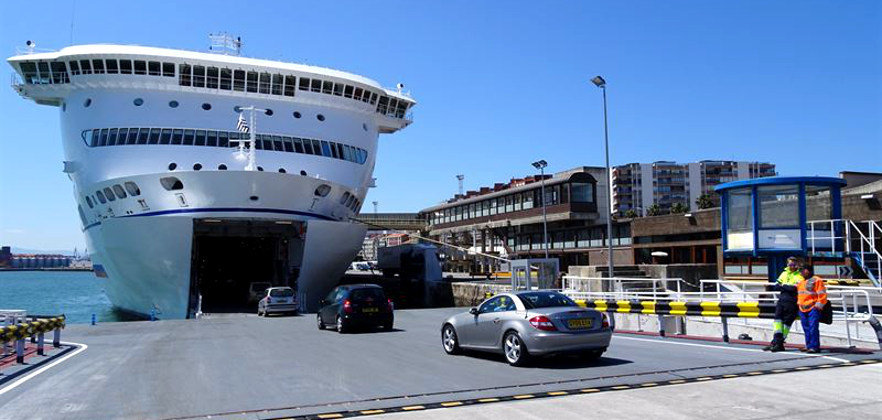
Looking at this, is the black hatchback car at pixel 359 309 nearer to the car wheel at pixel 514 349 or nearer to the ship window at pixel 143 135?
the car wheel at pixel 514 349

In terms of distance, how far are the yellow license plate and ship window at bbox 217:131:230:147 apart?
27.4 metres

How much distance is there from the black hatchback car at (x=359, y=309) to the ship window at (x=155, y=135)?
18300mm

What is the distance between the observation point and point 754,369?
396 inches

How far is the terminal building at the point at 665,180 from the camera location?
118m

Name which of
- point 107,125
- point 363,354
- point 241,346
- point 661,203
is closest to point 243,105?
point 107,125

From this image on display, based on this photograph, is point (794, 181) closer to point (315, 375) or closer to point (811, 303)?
point (811, 303)

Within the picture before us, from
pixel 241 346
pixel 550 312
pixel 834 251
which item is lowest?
pixel 241 346

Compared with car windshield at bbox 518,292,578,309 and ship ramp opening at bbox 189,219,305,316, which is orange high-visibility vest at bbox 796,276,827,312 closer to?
car windshield at bbox 518,292,578,309

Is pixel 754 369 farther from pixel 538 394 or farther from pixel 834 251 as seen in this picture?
pixel 834 251

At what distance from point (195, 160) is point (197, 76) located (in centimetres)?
505

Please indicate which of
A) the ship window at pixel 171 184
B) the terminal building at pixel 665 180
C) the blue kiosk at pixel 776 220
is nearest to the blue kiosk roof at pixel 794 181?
the blue kiosk at pixel 776 220

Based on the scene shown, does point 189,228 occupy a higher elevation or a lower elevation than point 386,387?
higher

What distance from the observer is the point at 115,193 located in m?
32.1

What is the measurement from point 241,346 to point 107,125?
23243 millimetres
